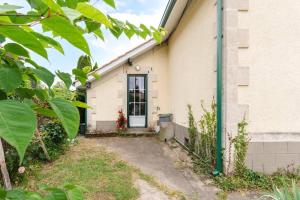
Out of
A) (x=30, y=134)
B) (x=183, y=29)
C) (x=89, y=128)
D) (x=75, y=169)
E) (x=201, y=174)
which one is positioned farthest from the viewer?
(x=89, y=128)

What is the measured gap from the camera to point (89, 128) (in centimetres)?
1035

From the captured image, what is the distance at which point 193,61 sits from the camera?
24.1ft

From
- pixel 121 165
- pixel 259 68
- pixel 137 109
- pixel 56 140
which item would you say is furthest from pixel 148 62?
pixel 259 68

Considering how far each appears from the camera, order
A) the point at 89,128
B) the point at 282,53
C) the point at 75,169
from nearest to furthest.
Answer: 1. the point at 282,53
2. the point at 75,169
3. the point at 89,128

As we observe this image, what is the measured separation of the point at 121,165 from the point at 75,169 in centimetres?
103

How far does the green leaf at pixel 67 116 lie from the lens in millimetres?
537

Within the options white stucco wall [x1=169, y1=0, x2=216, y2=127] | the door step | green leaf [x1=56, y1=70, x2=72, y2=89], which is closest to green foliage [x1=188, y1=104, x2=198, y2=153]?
white stucco wall [x1=169, y1=0, x2=216, y2=127]

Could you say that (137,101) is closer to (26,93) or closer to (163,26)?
(163,26)

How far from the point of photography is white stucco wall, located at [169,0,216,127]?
588cm

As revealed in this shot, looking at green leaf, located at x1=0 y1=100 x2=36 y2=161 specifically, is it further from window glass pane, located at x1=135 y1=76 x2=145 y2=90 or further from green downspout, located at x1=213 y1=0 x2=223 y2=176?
window glass pane, located at x1=135 y1=76 x2=145 y2=90

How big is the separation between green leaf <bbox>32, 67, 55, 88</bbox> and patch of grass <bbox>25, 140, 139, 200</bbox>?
3569mm

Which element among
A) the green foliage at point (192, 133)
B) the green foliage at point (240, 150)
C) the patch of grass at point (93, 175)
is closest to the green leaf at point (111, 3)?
the patch of grass at point (93, 175)

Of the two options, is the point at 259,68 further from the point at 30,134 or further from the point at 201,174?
the point at 30,134

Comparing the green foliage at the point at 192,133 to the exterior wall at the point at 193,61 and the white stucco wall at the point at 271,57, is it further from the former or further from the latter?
the white stucco wall at the point at 271,57
